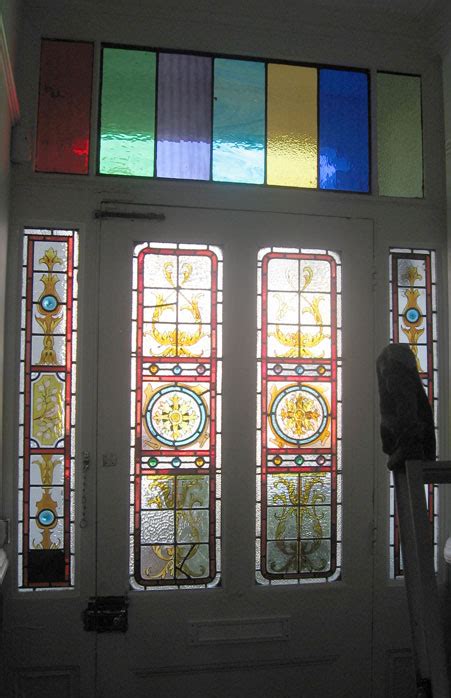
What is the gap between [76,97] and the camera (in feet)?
8.04

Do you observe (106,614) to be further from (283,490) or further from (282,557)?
(283,490)

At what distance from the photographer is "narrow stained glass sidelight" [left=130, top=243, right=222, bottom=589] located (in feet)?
7.92

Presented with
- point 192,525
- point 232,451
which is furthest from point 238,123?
point 192,525

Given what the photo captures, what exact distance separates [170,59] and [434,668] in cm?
226

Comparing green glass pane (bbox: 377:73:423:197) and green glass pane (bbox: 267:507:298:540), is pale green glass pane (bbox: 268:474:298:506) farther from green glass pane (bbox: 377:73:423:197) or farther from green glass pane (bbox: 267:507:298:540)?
green glass pane (bbox: 377:73:423:197)

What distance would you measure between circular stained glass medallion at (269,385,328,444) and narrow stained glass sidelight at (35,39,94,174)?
116 centimetres

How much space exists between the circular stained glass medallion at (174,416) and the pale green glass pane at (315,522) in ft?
A: 1.74

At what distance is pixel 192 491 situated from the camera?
2.44 m

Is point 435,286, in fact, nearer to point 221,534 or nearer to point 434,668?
point 221,534

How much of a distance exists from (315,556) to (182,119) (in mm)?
1789

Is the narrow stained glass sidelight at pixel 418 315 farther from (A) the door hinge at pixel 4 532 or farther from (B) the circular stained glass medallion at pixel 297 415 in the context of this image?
(A) the door hinge at pixel 4 532

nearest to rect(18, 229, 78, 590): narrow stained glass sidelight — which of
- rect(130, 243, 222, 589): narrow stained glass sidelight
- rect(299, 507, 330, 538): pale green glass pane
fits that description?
rect(130, 243, 222, 589): narrow stained glass sidelight

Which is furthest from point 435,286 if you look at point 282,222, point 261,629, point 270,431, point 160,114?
point 261,629

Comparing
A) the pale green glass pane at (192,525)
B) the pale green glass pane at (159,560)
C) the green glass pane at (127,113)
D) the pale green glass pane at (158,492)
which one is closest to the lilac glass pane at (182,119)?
the green glass pane at (127,113)
